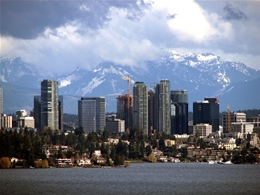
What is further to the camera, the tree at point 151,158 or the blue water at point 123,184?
the tree at point 151,158

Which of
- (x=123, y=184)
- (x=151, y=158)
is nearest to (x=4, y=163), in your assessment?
(x=123, y=184)

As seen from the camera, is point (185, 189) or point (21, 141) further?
point (21, 141)

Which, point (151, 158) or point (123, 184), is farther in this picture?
point (151, 158)

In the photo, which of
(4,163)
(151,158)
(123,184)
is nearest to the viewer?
(123,184)

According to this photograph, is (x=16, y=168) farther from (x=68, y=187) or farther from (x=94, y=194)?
(x=94, y=194)

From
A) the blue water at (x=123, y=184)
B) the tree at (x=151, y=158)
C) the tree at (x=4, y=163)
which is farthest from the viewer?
the tree at (x=151, y=158)

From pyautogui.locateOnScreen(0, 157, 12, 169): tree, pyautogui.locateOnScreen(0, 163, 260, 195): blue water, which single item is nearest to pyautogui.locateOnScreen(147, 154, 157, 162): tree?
pyautogui.locateOnScreen(0, 157, 12, 169): tree

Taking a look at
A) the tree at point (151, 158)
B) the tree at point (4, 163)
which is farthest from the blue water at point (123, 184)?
the tree at point (151, 158)

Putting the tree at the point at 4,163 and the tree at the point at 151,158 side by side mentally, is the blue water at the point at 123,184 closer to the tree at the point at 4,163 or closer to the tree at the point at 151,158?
the tree at the point at 4,163

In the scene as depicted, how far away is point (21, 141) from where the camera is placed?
151 m

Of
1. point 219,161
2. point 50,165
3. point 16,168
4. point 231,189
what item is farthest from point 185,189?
point 219,161

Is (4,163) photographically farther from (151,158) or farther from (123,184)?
(151,158)

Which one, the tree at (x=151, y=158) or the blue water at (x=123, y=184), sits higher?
the tree at (x=151, y=158)

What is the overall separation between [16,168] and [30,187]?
43.6m
